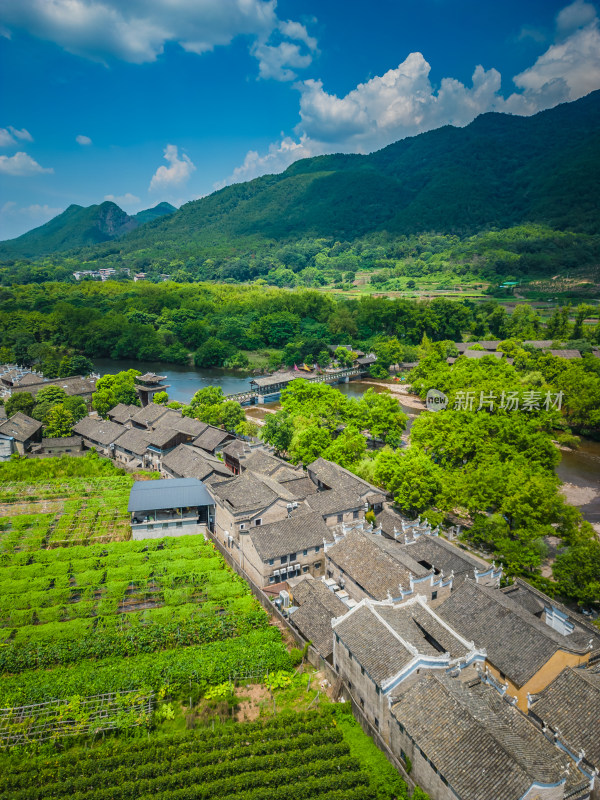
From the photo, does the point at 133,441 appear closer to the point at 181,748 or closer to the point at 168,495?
the point at 168,495

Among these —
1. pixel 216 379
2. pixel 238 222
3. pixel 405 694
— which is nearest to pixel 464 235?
pixel 238 222

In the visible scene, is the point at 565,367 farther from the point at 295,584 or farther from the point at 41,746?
the point at 41,746

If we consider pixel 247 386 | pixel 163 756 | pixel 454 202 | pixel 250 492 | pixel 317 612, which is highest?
pixel 454 202

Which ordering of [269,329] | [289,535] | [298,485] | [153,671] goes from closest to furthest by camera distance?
[153,671] < [289,535] < [298,485] < [269,329]

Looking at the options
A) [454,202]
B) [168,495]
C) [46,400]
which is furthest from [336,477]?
[454,202]

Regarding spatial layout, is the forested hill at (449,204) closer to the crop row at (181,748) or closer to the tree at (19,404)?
Answer: the tree at (19,404)

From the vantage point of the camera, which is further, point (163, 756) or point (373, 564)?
point (373, 564)

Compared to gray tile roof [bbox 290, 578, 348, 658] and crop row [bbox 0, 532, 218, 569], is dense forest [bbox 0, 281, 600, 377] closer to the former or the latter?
crop row [bbox 0, 532, 218, 569]
